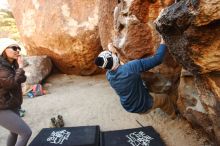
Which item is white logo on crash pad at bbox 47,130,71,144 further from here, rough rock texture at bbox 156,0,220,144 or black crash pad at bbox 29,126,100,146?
rough rock texture at bbox 156,0,220,144

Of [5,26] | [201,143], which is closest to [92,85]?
[201,143]

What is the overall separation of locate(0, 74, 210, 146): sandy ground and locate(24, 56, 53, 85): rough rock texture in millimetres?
524

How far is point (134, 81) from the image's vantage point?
4.11 metres

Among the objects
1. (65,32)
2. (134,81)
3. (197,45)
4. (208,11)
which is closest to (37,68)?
(65,32)

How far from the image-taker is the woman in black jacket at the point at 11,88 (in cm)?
349

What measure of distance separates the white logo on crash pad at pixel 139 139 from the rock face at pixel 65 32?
4.59 metres

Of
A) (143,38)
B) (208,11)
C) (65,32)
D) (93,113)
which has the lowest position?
(93,113)

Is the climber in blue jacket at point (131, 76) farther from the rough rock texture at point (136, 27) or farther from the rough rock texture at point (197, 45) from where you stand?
the rough rock texture at point (197, 45)

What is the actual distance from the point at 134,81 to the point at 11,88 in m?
1.75

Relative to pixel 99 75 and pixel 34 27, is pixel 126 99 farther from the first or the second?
pixel 34 27

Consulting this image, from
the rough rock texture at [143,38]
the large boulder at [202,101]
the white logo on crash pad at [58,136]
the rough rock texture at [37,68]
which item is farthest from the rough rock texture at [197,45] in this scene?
the rough rock texture at [37,68]

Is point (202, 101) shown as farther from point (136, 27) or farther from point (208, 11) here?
point (136, 27)

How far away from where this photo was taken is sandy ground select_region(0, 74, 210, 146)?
4.80m

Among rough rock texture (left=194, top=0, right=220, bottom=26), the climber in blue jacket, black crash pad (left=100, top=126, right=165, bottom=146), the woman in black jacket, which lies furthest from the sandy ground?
rough rock texture (left=194, top=0, right=220, bottom=26)
